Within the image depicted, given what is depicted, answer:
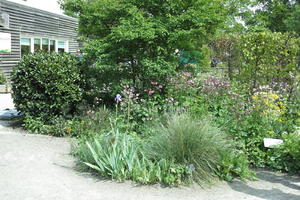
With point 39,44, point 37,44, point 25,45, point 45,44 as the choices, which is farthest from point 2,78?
point 45,44

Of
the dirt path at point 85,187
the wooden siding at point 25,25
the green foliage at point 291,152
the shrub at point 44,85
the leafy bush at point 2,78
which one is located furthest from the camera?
the wooden siding at point 25,25

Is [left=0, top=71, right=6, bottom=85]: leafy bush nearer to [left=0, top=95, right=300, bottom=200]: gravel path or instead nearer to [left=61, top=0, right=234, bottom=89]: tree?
[left=61, top=0, right=234, bottom=89]: tree

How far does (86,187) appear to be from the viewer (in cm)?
419

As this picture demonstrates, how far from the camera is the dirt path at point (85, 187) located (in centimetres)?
395

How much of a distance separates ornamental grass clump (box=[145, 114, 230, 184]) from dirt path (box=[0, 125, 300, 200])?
0.26m

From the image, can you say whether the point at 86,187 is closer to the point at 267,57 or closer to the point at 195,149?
the point at 195,149

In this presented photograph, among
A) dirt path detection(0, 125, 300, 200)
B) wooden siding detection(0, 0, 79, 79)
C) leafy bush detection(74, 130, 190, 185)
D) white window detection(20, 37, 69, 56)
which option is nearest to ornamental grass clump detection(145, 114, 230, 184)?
leafy bush detection(74, 130, 190, 185)

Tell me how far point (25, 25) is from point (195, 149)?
13046 millimetres

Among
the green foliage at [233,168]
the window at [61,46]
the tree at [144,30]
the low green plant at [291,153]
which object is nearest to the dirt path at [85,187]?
the green foliage at [233,168]

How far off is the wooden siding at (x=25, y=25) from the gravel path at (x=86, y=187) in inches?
364

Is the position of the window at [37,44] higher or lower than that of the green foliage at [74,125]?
higher

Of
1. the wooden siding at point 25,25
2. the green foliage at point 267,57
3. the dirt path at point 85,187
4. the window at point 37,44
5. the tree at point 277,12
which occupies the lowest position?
the dirt path at point 85,187

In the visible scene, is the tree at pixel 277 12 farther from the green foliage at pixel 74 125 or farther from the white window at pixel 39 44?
the green foliage at pixel 74 125

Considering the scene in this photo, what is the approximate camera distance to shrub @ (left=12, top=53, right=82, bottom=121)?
6.77m
